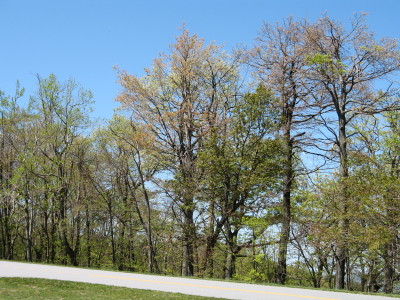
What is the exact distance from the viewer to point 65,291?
34.7 ft

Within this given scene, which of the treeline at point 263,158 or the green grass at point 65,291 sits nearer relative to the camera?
the green grass at point 65,291

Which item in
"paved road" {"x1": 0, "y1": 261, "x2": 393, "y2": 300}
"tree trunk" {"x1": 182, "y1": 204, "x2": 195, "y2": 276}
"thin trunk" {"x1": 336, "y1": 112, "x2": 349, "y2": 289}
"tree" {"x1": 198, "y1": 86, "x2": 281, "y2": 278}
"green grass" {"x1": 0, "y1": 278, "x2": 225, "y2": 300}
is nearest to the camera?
"green grass" {"x1": 0, "y1": 278, "x2": 225, "y2": 300}

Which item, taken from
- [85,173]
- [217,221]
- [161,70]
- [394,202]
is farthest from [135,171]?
[394,202]

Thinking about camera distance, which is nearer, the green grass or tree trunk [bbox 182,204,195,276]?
the green grass

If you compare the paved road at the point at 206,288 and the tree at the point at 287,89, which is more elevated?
the tree at the point at 287,89

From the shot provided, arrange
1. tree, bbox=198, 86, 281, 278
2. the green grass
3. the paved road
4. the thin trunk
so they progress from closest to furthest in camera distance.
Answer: the green grass
the paved road
the thin trunk
tree, bbox=198, 86, 281, 278

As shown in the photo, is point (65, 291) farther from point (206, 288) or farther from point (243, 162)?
point (243, 162)

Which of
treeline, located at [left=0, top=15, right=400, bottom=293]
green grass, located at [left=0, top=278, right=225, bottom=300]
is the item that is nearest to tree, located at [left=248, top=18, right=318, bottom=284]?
treeline, located at [left=0, top=15, right=400, bottom=293]

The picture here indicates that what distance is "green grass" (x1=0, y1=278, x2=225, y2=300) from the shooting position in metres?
9.86

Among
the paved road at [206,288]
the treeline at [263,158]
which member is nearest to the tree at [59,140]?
the treeline at [263,158]

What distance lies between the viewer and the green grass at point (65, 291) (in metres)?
9.86

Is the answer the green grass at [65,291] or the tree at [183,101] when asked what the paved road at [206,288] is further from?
the tree at [183,101]

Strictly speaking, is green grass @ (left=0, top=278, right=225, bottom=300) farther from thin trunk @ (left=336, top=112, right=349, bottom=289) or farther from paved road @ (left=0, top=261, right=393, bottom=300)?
thin trunk @ (left=336, top=112, right=349, bottom=289)

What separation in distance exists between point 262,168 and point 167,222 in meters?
10.6
